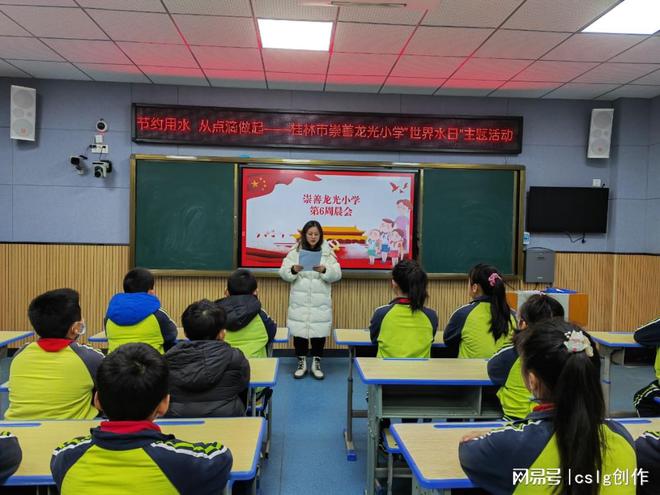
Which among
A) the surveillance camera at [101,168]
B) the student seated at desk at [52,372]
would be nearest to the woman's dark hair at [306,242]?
the surveillance camera at [101,168]

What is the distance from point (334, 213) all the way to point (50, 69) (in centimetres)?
321

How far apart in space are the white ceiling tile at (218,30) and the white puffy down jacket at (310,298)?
6.49 feet

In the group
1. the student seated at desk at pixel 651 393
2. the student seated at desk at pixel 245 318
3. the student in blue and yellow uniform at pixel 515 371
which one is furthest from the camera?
the student seated at desk at pixel 245 318

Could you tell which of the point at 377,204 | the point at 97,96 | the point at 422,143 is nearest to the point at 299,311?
the point at 377,204

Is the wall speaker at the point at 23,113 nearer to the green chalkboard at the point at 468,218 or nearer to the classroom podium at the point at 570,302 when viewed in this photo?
the green chalkboard at the point at 468,218

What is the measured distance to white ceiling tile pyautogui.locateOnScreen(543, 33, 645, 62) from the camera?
3.58 metres

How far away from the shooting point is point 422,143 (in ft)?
16.8

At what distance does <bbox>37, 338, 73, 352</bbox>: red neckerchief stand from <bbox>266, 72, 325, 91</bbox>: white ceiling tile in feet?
11.3

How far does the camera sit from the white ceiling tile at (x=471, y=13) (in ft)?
10.1

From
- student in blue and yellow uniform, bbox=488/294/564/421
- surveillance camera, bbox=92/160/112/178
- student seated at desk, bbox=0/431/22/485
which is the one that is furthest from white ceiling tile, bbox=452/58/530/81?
student seated at desk, bbox=0/431/22/485

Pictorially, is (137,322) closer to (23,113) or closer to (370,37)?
(370,37)

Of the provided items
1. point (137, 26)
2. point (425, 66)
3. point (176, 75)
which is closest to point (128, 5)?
point (137, 26)

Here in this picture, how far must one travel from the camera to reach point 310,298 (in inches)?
180

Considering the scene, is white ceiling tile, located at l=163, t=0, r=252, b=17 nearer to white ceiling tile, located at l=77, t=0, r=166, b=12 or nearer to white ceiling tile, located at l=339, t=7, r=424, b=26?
white ceiling tile, located at l=77, t=0, r=166, b=12
